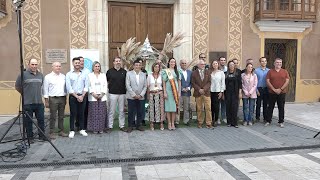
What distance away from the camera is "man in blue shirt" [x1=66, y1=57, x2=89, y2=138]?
6.65m

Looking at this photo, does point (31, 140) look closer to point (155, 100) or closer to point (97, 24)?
point (155, 100)

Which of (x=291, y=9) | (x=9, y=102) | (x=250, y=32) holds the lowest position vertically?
(x=9, y=102)

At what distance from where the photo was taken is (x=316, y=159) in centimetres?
521

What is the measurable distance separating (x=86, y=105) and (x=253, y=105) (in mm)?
3904

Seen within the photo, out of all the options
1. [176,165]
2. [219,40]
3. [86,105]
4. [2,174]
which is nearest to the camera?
[2,174]

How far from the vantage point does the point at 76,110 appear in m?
6.81

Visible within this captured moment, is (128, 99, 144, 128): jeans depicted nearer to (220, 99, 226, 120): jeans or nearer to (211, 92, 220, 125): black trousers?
(211, 92, 220, 125): black trousers

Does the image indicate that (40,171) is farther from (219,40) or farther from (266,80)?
(219,40)

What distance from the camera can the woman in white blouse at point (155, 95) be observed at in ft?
23.9

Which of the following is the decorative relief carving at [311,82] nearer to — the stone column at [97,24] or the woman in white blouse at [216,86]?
the woman in white blouse at [216,86]

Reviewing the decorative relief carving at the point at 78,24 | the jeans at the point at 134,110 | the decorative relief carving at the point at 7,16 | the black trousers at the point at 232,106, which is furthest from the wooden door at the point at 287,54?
the decorative relief carving at the point at 7,16

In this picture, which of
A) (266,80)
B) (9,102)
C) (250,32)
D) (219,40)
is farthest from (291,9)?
(9,102)

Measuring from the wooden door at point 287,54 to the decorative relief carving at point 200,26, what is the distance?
7.67 ft

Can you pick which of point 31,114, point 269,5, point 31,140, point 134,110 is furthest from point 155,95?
point 269,5
